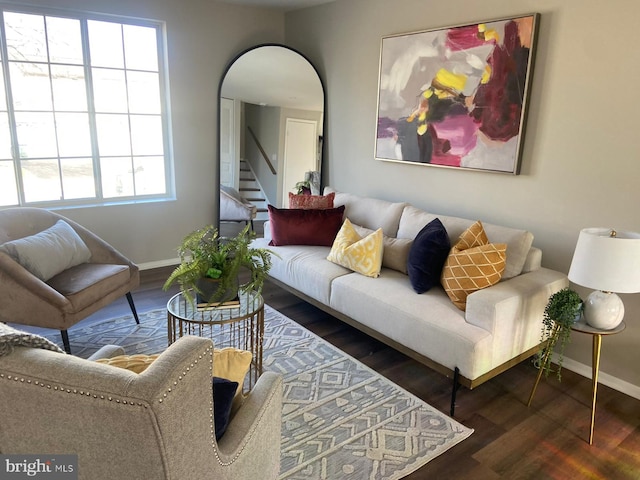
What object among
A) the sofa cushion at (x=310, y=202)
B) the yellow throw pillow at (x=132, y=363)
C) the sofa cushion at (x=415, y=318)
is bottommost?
the sofa cushion at (x=415, y=318)

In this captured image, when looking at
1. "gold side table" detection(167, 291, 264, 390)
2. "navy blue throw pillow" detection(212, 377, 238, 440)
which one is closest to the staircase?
"gold side table" detection(167, 291, 264, 390)

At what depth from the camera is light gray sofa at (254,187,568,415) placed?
7.51 feet

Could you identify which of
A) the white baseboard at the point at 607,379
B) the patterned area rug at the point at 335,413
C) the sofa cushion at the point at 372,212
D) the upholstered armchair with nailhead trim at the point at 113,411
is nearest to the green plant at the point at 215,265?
the patterned area rug at the point at 335,413

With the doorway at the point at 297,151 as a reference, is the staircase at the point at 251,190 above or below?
below

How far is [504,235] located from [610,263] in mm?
753

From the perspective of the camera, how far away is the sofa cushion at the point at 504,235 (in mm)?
2623

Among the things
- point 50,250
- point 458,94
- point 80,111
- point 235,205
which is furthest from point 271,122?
point 50,250

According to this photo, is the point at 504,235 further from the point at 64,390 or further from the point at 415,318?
the point at 64,390

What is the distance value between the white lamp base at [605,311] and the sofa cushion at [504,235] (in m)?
0.50

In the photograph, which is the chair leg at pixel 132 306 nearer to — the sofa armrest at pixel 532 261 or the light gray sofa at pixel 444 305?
the light gray sofa at pixel 444 305

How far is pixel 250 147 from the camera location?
4.55 meters

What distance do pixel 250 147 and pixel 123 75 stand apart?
130 cm

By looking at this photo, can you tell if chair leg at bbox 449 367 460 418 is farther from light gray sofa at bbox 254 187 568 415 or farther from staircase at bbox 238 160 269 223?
staircase at bbox 238 160 269 223

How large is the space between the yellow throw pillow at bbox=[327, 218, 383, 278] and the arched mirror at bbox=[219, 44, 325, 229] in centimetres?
151
